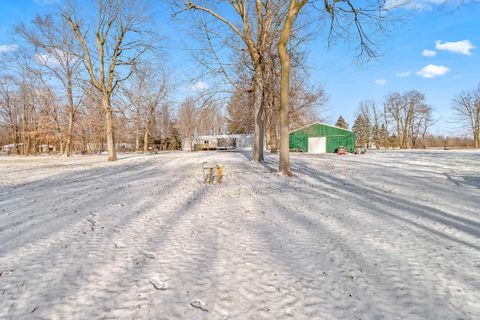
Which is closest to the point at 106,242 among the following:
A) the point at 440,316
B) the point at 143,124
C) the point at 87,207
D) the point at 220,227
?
the point at 220,227

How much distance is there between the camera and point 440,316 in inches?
86.8

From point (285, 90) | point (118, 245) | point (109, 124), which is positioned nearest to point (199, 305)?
point (118, 245)

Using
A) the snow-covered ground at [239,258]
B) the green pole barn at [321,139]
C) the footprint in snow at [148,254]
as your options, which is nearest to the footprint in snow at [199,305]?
the snow-covered ground at [239,258]

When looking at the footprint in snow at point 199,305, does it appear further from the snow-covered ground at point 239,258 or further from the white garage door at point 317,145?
the white garage door at point 317,145

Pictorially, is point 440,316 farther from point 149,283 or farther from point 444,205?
point 444,205

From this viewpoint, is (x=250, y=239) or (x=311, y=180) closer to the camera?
(x=250, y=239)

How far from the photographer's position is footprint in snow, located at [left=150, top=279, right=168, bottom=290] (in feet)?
8.48

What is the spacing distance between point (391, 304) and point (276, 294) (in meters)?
1.10

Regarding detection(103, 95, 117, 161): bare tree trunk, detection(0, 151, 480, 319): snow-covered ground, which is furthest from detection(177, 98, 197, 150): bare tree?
detection(0, 151, 480, 319): snow-covered ground

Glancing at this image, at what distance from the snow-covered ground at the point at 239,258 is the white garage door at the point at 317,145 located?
28.3 metres

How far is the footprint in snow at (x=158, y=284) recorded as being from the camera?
2.59 metres

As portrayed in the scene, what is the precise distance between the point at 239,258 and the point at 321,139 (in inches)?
1307

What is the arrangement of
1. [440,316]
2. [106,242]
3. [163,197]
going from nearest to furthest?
1. [440,316]
2. [106,242]
3. [163,197]

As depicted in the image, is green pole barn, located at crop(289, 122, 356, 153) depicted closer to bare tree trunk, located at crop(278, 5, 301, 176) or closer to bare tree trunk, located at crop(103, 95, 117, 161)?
bare tree trunk, located at crop(103, 95, 117, 161)
